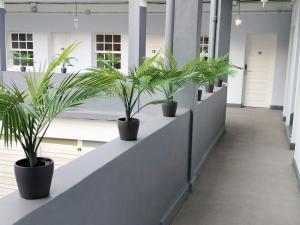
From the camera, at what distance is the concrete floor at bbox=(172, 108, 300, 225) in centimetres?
312

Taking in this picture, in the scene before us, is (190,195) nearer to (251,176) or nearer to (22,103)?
(251,176)

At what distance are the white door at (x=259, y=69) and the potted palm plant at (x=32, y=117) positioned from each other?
873 centimetres

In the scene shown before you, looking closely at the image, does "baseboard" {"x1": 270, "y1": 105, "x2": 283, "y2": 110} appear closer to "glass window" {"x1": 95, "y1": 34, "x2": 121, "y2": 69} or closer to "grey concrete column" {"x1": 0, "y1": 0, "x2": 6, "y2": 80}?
"glass window" {"x1": 95, "y1": 34, "x2": 121, "y2": 69}

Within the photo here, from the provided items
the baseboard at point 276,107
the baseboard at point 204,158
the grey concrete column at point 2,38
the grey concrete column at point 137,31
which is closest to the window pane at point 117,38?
Answer: the grey concrete column at point 2,38

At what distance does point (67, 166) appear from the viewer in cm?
171

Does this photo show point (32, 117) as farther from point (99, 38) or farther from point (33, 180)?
point (99, 38)

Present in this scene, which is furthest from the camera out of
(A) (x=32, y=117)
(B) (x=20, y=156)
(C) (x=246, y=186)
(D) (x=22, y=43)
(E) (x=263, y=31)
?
(D) (x=22, y=43)

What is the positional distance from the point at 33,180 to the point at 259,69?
29.6 feet

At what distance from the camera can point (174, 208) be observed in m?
3.10

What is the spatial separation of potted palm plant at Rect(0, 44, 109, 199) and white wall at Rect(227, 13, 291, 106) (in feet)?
28.1

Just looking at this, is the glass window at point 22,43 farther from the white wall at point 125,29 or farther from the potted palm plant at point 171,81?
the potted palm plant at point 171,81

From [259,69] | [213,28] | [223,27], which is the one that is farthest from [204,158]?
[259,69]

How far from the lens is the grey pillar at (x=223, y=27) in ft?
→ 21.2

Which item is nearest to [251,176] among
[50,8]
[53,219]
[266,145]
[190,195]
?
[190,195]
